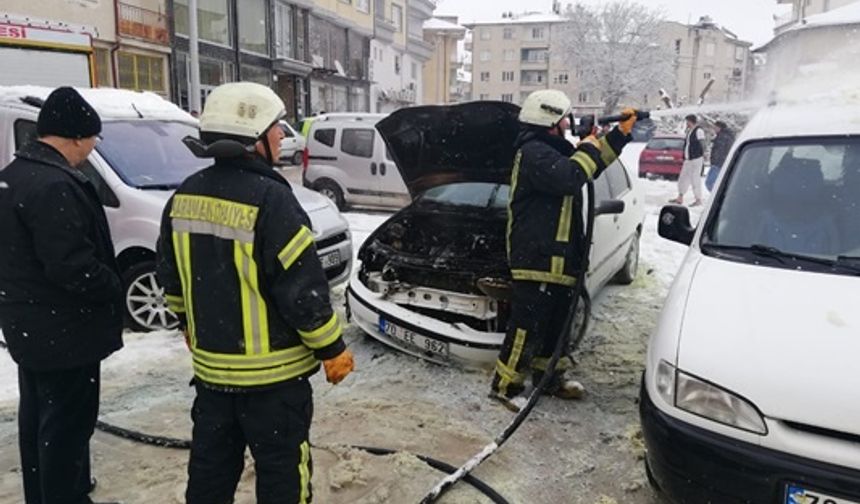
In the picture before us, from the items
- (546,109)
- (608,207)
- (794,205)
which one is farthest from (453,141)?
(794,205)

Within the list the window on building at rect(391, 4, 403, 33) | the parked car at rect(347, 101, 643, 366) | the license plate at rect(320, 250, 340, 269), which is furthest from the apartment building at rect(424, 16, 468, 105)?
the parked car at rect(347, 101, 643, 366)

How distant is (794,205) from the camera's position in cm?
334

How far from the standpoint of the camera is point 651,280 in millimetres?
7426

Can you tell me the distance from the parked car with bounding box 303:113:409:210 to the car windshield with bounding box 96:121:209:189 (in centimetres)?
583

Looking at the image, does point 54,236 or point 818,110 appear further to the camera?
point 818,110

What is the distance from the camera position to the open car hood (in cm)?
455

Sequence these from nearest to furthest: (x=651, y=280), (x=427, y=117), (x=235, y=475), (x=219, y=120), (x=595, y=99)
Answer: (x=219, y=120) < (x=235, y=475) < (x=427, y=117) < (x=651, y=280) < (x=595, y=99)

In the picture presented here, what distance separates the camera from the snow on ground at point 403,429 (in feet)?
10.8

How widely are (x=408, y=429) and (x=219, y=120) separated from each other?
7.62 ft

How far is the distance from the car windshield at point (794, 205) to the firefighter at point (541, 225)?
2.42 feet

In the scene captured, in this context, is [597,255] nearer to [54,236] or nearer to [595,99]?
[54,236]

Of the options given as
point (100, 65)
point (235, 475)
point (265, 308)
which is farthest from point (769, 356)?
point (100, 65)

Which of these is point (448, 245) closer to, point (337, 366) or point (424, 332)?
point (424, 332)

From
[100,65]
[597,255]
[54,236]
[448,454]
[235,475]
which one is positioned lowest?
[448,454]
